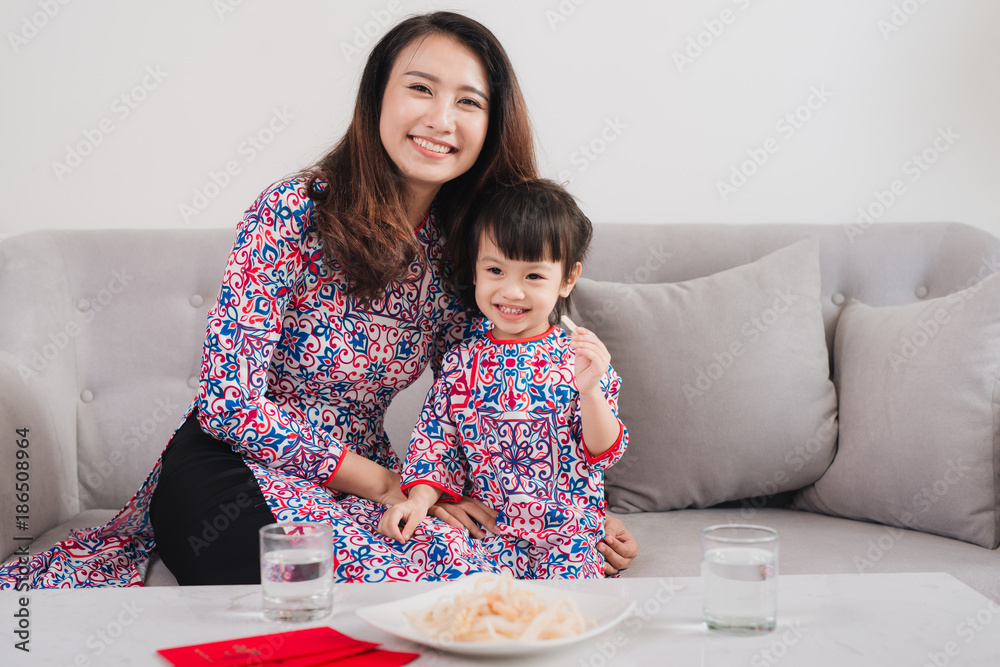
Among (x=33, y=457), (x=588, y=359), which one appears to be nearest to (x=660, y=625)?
(x=588, y=359)

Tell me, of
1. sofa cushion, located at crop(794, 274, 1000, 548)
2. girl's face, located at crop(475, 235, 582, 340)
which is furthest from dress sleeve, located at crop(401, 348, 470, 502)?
sofa cushion, located at crop(794, 274, 1000, 548)

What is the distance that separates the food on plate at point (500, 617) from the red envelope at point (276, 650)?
66 mm

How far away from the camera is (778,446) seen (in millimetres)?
1614

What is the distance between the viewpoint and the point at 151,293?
173 centimetres

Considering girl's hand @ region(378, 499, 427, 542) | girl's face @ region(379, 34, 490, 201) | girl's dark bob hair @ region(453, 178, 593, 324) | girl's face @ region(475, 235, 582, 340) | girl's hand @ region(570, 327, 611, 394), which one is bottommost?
girl's hand @ region(378, 499, 427, 542)

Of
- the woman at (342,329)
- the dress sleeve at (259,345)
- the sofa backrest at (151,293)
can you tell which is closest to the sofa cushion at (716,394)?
the sofa backrest at (151,293)

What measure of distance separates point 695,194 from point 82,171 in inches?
59.4

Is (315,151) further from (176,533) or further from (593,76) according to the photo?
(176,533)

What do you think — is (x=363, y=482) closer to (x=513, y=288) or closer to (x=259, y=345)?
(x=259, y=345)

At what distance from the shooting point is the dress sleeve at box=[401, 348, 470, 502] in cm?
138

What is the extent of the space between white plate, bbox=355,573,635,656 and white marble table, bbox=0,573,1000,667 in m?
0.02

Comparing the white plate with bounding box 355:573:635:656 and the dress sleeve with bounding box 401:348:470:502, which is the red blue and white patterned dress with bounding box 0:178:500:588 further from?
the white plate with bounding box 355:573:635:656

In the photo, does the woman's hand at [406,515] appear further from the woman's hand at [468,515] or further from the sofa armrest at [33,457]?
the sofa armrest at [33,457]

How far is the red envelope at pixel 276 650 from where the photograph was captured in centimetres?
71
